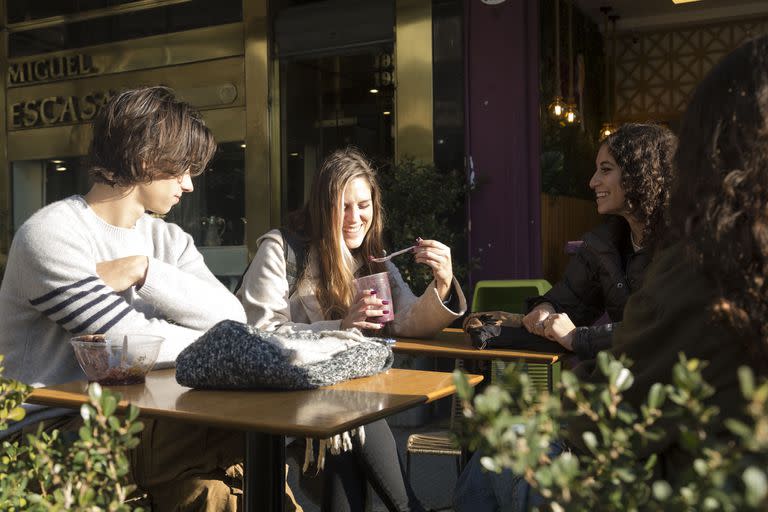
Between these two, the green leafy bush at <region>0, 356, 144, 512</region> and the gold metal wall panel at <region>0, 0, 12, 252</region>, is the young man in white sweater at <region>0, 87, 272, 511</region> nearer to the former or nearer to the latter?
the green leafy bush at <region>0, 356, 144, 512</region>

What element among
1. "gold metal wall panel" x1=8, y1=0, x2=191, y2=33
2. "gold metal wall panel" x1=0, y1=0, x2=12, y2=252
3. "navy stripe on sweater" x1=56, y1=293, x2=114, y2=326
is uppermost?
"gold metal wall panel" x1=8, y1=0, x2=191, y2=33

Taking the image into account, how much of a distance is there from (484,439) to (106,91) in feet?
26.3

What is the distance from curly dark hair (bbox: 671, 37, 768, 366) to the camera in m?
1.20

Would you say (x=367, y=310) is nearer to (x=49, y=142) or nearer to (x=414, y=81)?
(x=414, y=81)

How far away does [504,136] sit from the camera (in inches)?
260

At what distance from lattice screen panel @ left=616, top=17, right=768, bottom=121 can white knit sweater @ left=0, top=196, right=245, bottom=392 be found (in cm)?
776

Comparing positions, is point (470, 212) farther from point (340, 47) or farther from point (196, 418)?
point (196, 418)

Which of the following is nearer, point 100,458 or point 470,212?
point 100,458

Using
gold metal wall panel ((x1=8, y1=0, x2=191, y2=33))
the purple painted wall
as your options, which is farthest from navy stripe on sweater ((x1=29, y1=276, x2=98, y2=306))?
gold metal wall panel ((x1=8, y1=0, x2=191, y2=33))

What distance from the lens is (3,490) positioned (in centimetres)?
118

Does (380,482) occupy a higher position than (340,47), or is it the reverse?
(340,47)

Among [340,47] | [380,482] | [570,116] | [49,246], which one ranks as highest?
[340,47]

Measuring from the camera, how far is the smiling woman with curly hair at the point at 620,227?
301 centimetres

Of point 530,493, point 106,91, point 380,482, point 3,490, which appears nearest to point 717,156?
point 530,493
